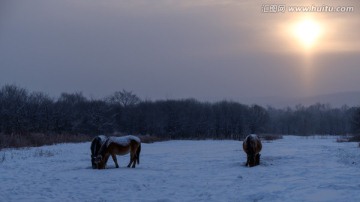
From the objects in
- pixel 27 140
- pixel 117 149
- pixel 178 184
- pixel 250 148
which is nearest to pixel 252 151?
pixel 250 148

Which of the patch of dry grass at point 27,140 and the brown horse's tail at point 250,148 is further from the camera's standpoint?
the patch of dry grass at point 27,140

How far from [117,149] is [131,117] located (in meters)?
70.9

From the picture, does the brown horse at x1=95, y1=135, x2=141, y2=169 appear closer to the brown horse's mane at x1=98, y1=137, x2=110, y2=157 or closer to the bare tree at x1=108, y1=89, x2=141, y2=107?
the brown horse's mane at x1=98, y1=137, x2=110, y2=157

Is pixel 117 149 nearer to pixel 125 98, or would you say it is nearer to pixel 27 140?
pixel 27 140

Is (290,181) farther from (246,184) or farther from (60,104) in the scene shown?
(60,104)

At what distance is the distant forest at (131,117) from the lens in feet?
230

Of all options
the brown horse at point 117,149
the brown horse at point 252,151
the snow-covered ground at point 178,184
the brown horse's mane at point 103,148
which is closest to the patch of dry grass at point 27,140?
the brown horse's mane at point 103,148

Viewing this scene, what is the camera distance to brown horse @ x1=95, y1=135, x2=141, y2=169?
66.0ft

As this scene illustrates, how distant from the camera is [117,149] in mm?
20781

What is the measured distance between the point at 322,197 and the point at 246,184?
4043 mm

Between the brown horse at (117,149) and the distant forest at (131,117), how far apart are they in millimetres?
45468

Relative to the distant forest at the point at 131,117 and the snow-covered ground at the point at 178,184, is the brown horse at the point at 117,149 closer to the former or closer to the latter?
the snow-covered ground at the point at 178,184

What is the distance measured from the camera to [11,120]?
207 ft

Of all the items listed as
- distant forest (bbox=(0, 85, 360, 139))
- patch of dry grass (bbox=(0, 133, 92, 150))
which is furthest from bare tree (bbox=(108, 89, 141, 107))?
patch of dry grass (bbox=(0, 133, 92, 150))
